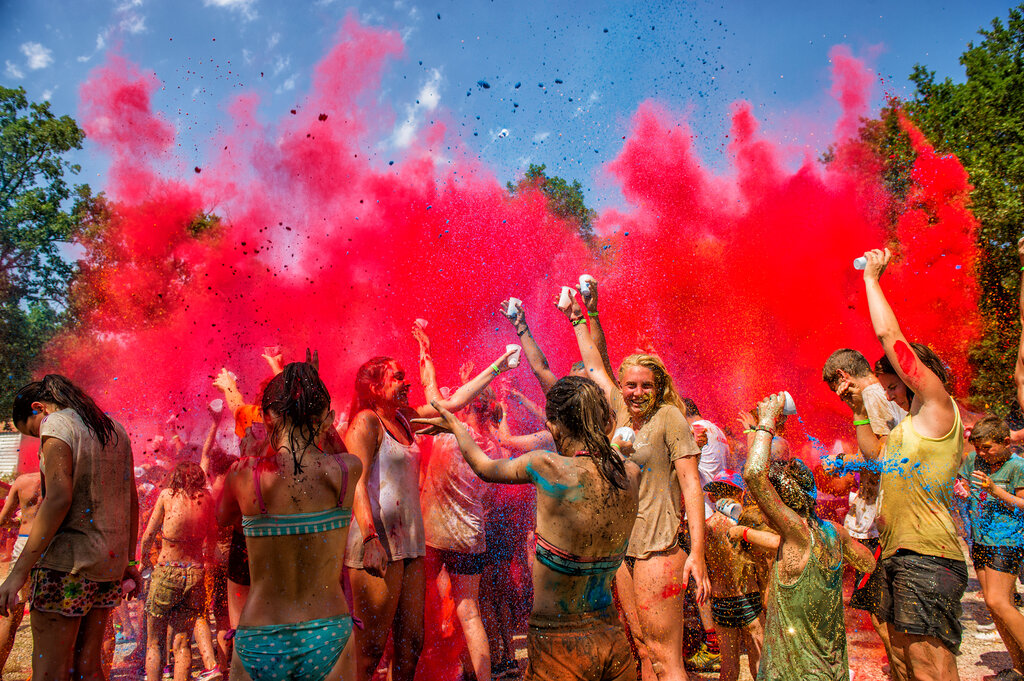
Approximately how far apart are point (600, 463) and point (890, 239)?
7193 millimetres

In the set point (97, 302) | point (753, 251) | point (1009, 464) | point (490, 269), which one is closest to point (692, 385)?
point (753, 251)

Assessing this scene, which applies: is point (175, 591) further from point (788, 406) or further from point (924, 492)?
point (924, 492)

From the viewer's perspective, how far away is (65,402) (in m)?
3.42

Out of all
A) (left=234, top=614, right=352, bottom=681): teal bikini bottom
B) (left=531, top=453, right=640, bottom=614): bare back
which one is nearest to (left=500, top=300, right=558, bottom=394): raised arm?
(left=531, top=453, right=640, bottom=614): bare back

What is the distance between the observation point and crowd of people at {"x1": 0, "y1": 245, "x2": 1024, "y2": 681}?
2521 mm

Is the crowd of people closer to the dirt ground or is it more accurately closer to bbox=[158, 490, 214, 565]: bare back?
bbox=[158, 490, 214, 565]: bare back

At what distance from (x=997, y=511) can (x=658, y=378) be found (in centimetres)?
272

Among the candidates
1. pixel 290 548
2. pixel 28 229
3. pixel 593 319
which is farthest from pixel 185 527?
pixel 28 229

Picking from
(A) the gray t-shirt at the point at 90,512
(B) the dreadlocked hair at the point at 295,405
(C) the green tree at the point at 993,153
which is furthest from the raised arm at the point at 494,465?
(C) the green tree at the point at 993,153

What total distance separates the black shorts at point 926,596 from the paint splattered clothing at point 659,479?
1037 mm

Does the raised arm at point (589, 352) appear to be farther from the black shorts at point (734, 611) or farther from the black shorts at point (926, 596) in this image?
the black shorts at point (926, 596)

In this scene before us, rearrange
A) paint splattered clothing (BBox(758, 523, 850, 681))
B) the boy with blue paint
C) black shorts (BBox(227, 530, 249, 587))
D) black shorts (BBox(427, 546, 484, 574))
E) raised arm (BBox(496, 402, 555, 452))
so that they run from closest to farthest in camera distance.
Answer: paint splattered clothing (BBox(758, 523, 850, 681))
black shorts (BBox(227, 530, 249, 587))
the boy with blue paint
black shorts (BBox(427, 546, 484, 574))
raised arm (BBox(496, 402, 555, 452))

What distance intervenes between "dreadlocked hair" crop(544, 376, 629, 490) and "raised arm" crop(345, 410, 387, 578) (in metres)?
1.24

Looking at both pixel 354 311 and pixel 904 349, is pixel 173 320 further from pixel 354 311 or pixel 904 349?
pixel 904 349
